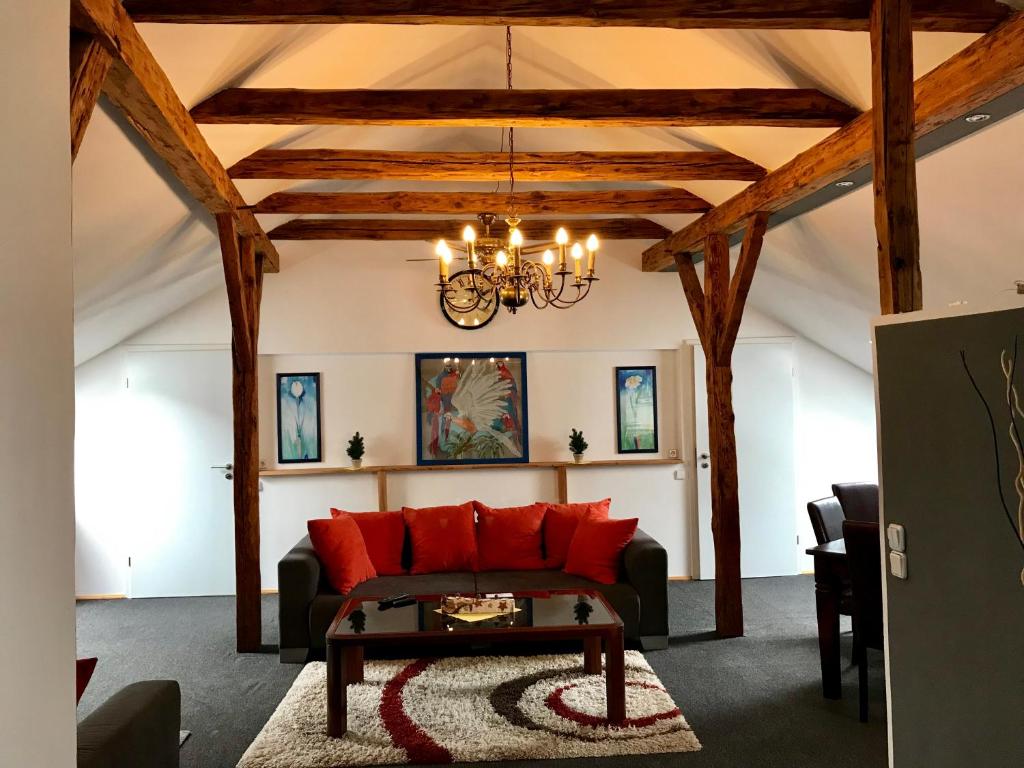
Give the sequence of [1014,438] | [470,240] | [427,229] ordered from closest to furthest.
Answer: [1014,438], [470,240], [427,229]

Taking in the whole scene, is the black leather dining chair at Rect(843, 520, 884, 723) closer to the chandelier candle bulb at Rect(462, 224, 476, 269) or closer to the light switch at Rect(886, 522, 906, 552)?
the light switch at Rect(886, 522, 906, 552)

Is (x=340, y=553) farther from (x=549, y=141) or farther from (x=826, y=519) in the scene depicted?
(x=549, y=141)

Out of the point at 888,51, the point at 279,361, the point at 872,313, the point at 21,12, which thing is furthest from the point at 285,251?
the point at 21,12

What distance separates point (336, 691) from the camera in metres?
3.91

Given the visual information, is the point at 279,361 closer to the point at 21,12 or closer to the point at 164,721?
the point at 164,721

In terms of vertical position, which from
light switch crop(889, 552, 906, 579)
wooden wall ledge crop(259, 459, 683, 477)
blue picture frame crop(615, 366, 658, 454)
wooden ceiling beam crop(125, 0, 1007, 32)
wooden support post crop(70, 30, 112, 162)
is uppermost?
wooden ceiling beam crop(125, 0, 1007, 32)

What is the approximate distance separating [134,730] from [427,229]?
492cm

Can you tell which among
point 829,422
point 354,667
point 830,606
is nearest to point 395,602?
point 354,667

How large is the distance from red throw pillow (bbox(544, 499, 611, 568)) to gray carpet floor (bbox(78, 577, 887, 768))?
2.99 feet

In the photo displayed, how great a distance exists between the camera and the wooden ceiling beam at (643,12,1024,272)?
2975 mm

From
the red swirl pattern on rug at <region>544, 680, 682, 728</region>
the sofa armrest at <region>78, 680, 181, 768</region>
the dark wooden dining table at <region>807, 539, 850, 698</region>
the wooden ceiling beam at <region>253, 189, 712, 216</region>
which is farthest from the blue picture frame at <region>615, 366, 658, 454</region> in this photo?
the sofa armrest at <region>78, 680, 181, 768</region>

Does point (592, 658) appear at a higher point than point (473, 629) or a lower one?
lower

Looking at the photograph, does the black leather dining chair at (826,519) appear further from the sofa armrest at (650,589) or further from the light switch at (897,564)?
the light switch at (897,564)

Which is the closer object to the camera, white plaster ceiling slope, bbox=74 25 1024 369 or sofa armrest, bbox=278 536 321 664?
white plaster ceiling slope, bbox=74 25 1024 369
